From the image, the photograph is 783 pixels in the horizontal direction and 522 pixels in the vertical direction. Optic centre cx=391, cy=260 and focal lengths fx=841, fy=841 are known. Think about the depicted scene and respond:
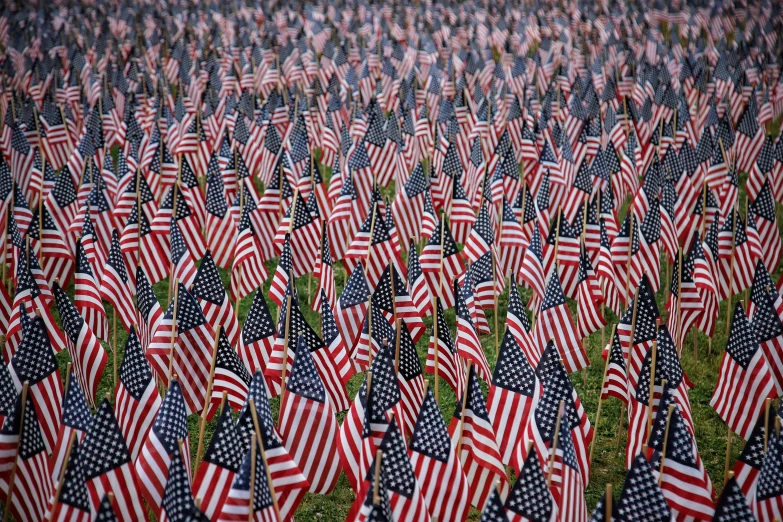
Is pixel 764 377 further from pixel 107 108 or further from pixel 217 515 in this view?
pixel 107 108

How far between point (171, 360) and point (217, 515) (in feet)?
9.01

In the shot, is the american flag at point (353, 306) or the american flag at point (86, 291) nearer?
the american flag at point (353, 306)

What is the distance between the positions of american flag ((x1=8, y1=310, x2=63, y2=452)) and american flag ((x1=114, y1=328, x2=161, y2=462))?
0.71m

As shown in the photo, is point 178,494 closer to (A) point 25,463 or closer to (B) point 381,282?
(A) point 25,463

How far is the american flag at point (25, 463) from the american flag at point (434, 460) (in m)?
3.47

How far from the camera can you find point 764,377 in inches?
361

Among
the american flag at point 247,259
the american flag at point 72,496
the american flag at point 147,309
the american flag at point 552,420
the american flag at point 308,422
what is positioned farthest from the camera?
the american flag at point 247,259

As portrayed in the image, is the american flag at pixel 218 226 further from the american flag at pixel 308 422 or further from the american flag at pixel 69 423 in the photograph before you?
the american flag at pixel 69 423

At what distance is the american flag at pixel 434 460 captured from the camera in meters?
7.71

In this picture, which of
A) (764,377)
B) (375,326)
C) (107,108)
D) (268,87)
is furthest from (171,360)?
(268,87)

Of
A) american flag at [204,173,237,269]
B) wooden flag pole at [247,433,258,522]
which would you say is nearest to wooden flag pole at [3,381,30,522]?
A: wooden flag pole at [247,433,258,522]

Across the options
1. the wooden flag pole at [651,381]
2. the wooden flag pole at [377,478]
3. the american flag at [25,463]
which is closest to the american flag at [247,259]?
the american flag at [25,463]

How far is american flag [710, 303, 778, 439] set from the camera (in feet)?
30.2

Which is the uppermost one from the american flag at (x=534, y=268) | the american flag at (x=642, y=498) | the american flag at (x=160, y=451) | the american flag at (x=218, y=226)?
the american flag at (x=642, y=498)
